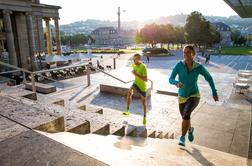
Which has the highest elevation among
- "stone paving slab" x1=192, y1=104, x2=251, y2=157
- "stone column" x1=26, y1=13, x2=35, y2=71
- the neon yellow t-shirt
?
"stone column" x1=26, y1=13, x2=35, y2=71

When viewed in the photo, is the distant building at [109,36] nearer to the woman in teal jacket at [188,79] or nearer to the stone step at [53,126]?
the woman in teal jacket at [188,79]

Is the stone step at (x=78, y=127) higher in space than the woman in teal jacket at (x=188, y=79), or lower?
lower

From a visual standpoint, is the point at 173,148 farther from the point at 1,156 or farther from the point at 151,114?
the point at 151,114

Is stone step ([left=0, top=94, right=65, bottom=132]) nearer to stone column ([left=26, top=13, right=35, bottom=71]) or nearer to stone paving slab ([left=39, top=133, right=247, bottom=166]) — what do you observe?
stone paving slab ([left=39, top=133, right=247, bottom=166])

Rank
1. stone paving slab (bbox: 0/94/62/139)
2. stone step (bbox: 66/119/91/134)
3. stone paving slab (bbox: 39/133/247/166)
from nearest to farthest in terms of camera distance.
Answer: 1. stone paving slab (bbox: 39/133/247/166)
2. stone paving slab (bbox: 0/94/62/139)
3. stone step (bbox: 66/119/91/134)

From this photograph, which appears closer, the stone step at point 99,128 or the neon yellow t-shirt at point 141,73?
the stone step at point 99,128

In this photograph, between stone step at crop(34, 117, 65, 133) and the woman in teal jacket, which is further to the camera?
the woman in teal jacket

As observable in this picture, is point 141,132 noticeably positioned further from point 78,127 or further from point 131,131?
point 78,127

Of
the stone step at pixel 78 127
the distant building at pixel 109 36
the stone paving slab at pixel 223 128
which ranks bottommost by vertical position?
the stone paving slab at pixel 223 128

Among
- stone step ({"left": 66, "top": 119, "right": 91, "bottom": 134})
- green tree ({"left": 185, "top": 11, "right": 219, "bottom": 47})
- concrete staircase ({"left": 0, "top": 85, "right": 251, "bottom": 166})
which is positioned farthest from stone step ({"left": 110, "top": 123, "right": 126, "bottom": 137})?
green tree ({"left": 185, "top": 11, "right": 219, "bottom": 47})

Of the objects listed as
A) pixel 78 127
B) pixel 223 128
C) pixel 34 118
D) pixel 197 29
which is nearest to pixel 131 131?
pixel 78 127

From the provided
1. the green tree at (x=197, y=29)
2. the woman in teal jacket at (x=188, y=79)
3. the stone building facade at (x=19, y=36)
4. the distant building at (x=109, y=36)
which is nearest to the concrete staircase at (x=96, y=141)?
the woman in teal jacket at (x=188, y=79)

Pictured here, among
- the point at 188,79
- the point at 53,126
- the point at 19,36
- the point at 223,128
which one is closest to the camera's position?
the point at 53,126

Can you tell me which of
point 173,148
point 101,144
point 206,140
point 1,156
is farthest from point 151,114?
point 1,156
